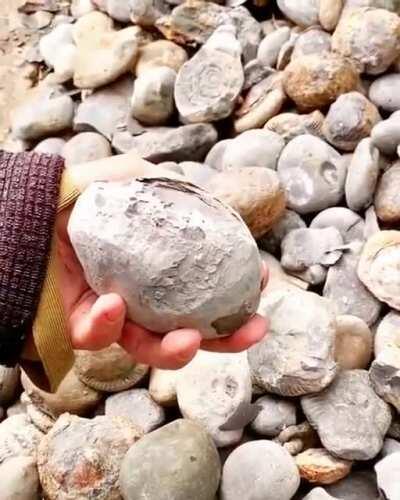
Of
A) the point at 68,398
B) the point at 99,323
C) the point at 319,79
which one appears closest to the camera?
the point at 99,323

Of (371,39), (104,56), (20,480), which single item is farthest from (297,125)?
(20,480)

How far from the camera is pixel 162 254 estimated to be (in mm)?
771

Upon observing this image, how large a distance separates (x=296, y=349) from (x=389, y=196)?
1.03ft

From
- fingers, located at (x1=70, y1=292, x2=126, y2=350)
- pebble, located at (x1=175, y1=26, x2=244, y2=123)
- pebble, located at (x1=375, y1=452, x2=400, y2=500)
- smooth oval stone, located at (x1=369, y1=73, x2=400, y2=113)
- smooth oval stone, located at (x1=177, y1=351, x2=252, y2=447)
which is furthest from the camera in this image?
pebble, located at (x1=175, y1=26, x2=244, y2=123)

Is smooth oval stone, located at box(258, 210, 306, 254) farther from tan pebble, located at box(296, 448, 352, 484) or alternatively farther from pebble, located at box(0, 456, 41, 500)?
pebble, located at box(0, 456, 41, 500)

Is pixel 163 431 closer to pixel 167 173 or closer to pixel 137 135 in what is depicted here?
pixel 167 173

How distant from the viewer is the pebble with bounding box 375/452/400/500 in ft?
3.46

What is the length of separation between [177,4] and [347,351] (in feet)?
3.07

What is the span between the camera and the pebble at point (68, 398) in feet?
4.19

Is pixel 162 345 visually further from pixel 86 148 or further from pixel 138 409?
pixel 86 148

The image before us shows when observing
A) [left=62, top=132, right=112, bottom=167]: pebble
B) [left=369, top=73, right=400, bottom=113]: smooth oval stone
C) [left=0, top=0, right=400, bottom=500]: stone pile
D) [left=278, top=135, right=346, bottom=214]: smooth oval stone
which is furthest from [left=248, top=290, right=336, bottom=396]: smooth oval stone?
[left=62, top=132, right=112, bottom=167]: pebble

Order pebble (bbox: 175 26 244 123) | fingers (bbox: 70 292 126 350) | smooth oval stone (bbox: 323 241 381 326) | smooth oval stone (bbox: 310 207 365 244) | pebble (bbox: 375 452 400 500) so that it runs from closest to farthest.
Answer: fingers (bbox: 70 292 126 350) < pebble (bbox: 375 452 400 500) < smooth oval stone (bbox: 323 241 381 326) < smooth oval stone (bbox: 310 207 365 244) < pebble (bbox: 175 26 244 123)

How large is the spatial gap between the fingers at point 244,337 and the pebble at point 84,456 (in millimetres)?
386

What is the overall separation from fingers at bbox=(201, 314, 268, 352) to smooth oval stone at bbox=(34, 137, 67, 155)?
3.05ft
